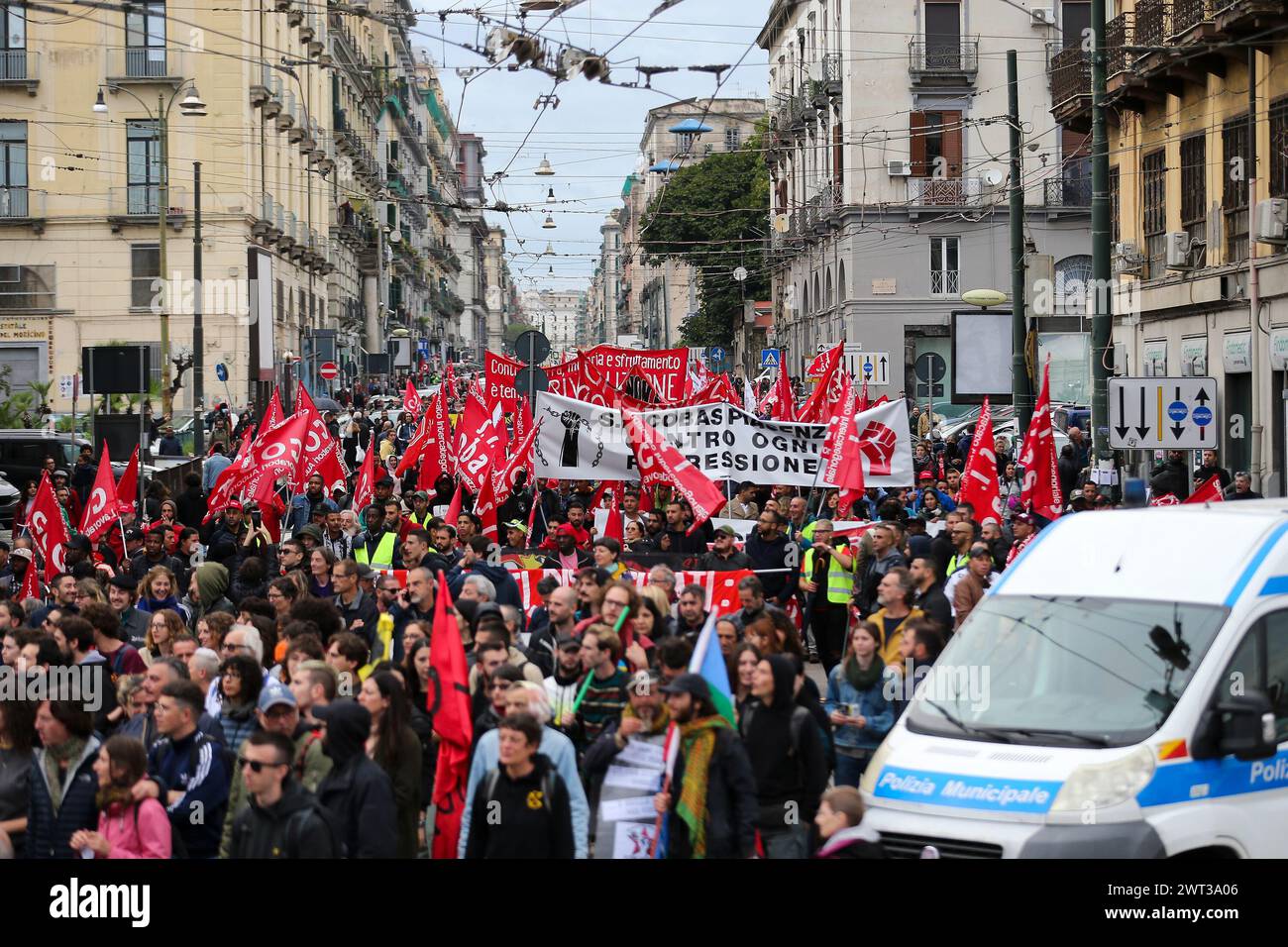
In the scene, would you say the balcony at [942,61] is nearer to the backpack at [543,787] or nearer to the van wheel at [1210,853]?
the van wheel at [1210,853]

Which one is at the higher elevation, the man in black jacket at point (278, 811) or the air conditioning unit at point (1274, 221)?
the air conditioning unit at point (1274, 221)

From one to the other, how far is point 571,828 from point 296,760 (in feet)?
4.16

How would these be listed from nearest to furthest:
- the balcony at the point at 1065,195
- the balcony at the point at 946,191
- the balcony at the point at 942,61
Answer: the balcony at the point at 1065,195 → the balcony at the point at 942,61 → the balcony at the point at 946,191

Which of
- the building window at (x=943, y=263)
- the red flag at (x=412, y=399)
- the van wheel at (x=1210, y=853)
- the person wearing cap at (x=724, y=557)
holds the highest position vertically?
the building window at (x=943, y=263)

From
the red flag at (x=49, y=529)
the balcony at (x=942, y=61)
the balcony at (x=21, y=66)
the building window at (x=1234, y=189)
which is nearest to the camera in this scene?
the red flag at (x=49, y=529)

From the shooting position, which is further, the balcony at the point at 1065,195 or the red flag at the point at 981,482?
the balcony at the point at 1065,195

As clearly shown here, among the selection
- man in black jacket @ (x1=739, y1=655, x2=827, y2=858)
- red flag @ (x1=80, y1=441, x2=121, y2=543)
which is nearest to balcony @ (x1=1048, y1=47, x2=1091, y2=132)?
red flag @ (x1=80, y1=441, x2=121, y2=543)

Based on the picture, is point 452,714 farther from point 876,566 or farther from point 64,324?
point 64,324

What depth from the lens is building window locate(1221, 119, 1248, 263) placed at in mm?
26125

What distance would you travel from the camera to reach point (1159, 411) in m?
18.7

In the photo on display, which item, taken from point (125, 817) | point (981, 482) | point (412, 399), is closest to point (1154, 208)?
point (412, 399)

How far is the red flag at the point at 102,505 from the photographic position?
16.3 m

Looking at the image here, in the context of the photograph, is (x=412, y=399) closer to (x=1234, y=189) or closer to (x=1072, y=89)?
(x=1072, y=89)

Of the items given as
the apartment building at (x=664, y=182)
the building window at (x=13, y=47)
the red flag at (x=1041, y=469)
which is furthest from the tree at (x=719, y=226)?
the red flag at (x=1041, y=469)
